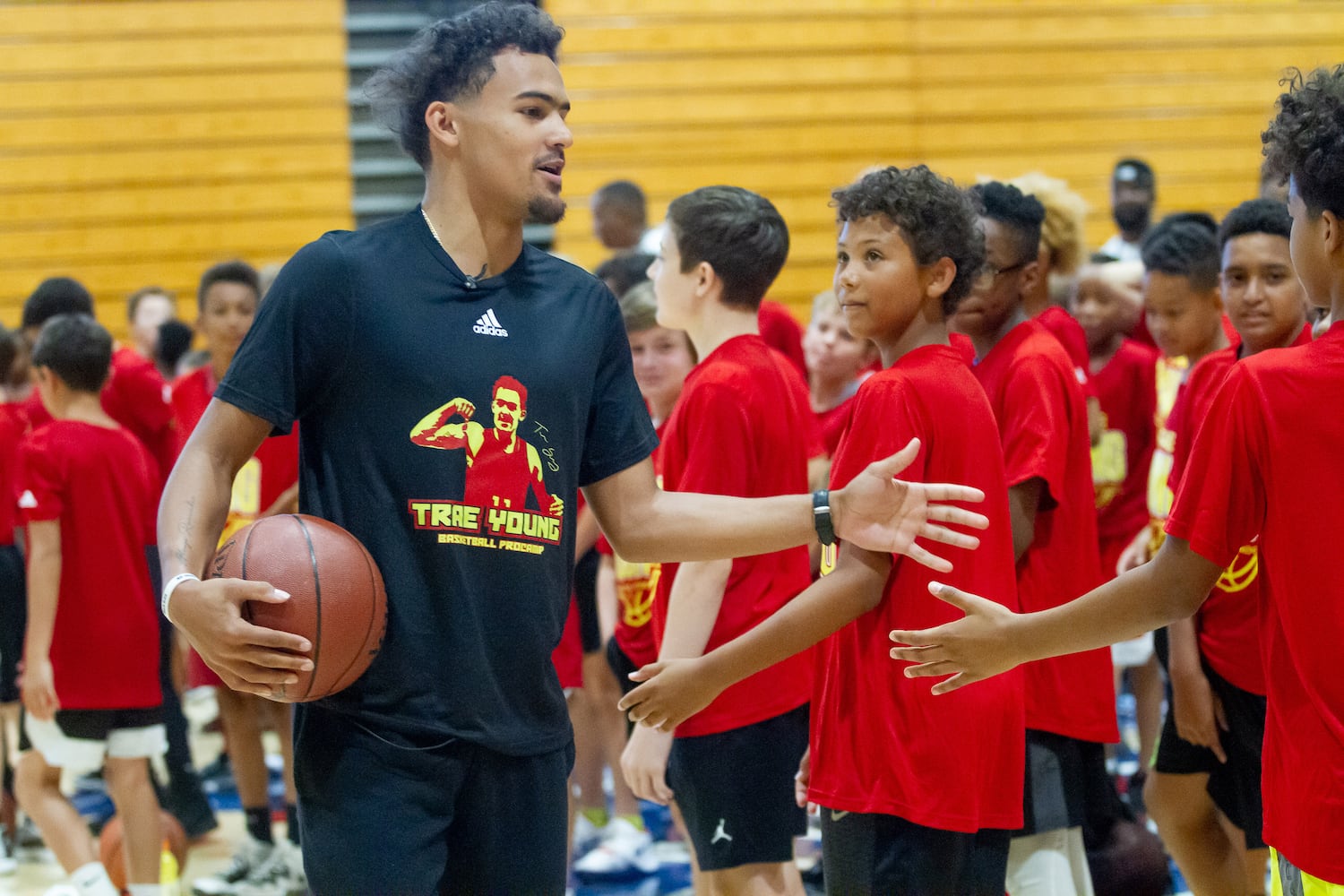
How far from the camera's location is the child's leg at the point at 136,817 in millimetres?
4426

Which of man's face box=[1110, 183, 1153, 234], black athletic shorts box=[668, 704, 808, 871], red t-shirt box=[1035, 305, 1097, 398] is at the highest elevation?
man's face box=[1110, 183, 1153, 234]

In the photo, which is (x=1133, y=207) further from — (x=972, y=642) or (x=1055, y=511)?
(x=972, y=642)

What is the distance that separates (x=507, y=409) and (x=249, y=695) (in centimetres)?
328

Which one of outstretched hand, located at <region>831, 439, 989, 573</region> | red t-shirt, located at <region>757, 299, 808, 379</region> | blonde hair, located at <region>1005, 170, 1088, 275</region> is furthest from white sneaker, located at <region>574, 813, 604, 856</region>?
outstretched hand, located at <region>831, 439, 989, 573</region>

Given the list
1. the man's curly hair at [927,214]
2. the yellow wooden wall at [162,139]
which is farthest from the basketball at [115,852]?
the yellow wooden wall at [162,139]

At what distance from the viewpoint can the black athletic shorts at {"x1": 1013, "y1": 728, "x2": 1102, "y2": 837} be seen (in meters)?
2.97

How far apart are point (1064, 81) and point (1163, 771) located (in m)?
7.37

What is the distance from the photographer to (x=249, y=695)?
5129 millimetres

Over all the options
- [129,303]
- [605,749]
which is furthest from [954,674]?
[129,303]

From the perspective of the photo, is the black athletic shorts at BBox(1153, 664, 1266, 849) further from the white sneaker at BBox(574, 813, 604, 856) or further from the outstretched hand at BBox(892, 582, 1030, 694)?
the white sneaker at BBox(574, 813, 604, 856)

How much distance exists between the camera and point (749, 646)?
2.46 m

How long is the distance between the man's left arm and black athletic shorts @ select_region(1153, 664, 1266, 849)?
1.25 m

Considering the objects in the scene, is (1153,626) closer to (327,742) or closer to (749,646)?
(749,646)

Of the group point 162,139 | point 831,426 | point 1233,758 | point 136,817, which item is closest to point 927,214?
point 1233,758
